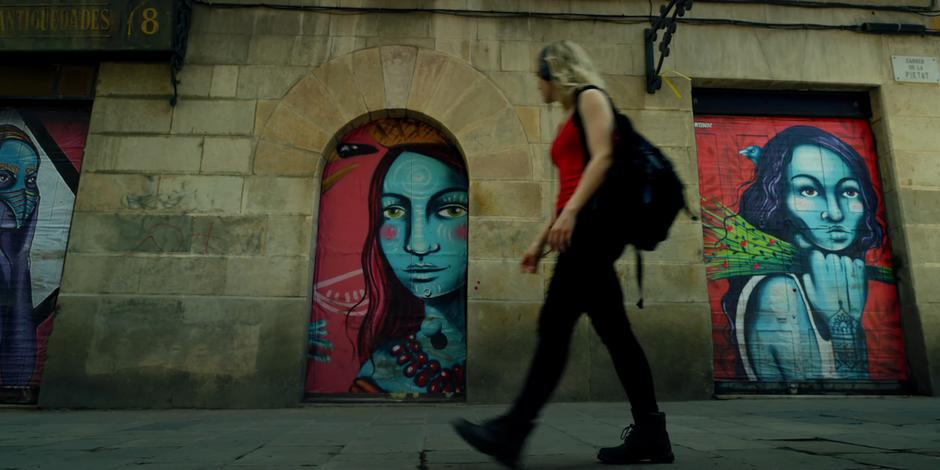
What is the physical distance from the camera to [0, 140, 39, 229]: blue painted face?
573 cm

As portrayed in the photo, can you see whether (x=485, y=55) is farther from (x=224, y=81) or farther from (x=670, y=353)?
(x=670, y=353)

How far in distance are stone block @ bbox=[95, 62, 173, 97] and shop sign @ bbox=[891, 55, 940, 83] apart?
7933mm

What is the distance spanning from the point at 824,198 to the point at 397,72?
16.1 ft

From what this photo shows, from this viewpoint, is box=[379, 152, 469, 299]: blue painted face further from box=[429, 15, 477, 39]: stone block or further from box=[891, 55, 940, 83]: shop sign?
box=[891, 55, 940, 83]: shop sign

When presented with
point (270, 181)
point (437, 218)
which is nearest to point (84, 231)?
point (270, 181)

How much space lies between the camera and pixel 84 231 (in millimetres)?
5297

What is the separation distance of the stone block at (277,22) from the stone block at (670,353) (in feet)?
14.6

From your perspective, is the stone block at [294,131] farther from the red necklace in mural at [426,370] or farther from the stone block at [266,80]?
the red necklace in mural at [426,370]

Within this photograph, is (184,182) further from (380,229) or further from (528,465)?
(528,465)

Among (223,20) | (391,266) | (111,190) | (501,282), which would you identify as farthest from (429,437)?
(223,20)

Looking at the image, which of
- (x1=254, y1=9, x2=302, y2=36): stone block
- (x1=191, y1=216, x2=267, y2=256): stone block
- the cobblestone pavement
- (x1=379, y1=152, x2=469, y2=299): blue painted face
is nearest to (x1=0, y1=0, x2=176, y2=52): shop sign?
(x1=254, y1=9, x2=302, y2=36): stone block

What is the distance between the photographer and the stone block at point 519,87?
572 centimetres

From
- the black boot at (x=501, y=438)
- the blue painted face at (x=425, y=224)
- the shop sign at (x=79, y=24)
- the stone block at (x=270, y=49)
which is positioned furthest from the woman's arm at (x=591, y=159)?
the shop sign at (x=79, y=24)

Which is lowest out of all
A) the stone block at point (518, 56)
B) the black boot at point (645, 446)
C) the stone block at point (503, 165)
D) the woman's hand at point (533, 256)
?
the black boot at point (645, 446)
